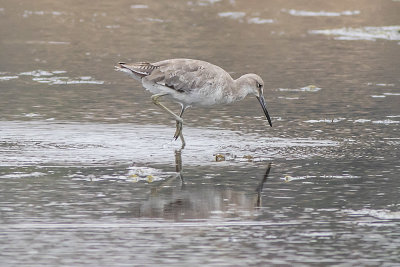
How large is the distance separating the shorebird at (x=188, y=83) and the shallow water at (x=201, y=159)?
50cm

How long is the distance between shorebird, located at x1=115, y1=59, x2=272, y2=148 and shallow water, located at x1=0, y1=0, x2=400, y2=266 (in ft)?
1.65

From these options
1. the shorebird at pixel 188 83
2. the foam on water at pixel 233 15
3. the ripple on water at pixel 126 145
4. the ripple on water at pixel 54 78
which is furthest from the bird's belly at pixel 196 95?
the foam on water at pixel 233 15

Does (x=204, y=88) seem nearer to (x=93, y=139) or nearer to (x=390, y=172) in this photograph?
(x=93, y=139)

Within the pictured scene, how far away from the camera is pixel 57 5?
2950 cm

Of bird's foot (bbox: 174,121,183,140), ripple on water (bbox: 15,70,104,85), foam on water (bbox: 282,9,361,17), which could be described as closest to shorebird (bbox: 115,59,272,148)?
bird's foot (bbox: 174,121,183,140)

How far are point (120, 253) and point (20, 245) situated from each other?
33.4 inches

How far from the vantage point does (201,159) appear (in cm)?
1138

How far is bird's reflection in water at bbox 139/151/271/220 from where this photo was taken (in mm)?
8852

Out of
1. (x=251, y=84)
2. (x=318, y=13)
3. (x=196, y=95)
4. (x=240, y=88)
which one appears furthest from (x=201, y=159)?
(x=318, y=13)

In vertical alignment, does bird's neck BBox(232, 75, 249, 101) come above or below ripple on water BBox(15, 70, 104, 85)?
above

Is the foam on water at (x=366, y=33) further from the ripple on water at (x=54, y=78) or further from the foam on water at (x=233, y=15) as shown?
the ripple on water at (x=54, y=78)

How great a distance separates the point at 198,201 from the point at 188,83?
11.3 feet

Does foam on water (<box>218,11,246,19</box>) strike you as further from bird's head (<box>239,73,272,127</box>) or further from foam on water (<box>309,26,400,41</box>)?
bird's head (<box>239,73,272,127</box>)

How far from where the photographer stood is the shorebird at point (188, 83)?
492 inches
